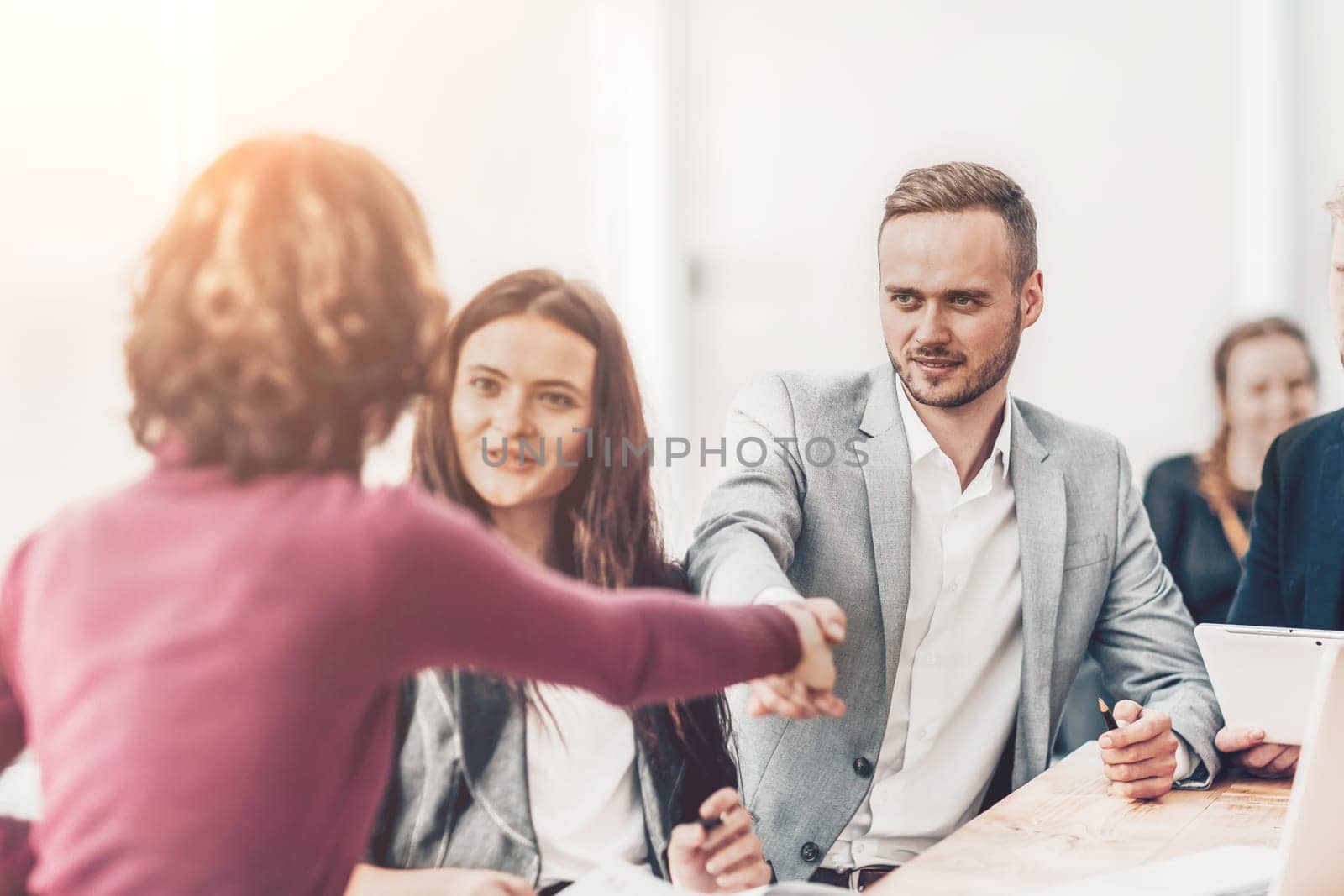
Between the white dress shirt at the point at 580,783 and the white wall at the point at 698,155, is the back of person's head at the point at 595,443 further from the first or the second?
the white dress shirt at the point at 580,783

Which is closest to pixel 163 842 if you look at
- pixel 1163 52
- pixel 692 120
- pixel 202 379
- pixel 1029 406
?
pixel 202 379

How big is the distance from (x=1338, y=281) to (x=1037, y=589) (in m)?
0.83

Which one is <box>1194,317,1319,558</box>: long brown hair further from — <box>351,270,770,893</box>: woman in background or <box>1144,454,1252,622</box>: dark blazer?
<box>351,270,770,893</box>: woman in background

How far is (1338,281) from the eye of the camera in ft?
7.52

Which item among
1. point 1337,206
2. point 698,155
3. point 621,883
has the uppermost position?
point 698,155

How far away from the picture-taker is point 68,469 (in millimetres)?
1570

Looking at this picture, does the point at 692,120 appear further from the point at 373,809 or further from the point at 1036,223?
the point at 373,809

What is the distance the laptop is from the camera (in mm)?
1493

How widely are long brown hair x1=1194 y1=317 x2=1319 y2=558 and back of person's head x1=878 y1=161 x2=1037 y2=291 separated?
2.94 feet

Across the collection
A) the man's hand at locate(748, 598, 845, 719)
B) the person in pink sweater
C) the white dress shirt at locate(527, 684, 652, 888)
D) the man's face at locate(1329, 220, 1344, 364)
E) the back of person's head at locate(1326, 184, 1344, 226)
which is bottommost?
the white dress shirt at locate(527, 684, 652, 888)

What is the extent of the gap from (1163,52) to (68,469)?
2.00 meters

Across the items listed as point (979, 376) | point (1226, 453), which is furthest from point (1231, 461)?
point (979, 376)

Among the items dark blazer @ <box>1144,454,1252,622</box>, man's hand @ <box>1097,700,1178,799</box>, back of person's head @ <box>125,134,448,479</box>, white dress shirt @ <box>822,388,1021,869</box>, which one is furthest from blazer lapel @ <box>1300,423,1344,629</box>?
back of person's head @ <box>125,134,448,479</box>

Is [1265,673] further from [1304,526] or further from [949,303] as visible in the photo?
[949,303]
